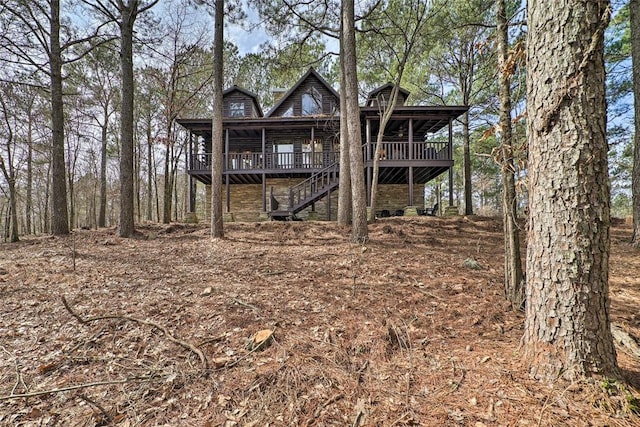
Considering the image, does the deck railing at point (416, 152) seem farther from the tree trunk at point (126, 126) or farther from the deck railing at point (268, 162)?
the tree trunk at point (126, 126)

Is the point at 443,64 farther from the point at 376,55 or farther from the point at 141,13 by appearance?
the point at 141,13

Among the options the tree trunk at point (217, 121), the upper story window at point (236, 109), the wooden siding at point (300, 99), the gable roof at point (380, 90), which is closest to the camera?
the tree trunk at point (217, 121)

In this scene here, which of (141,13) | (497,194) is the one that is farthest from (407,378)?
(497,194)

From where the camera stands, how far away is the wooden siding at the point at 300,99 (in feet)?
52.6

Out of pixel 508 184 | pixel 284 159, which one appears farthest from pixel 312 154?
pixel 508 184

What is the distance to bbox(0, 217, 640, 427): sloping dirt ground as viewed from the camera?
1.83 meters

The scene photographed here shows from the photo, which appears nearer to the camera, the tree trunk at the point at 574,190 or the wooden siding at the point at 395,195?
the tree trunk at the point at 574,190

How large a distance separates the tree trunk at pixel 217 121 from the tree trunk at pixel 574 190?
6938mm

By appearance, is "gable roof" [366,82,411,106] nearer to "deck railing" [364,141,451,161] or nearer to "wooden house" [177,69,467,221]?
"wooden house" [177,69,467,221]

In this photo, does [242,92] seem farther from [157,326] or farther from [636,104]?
[636,104]

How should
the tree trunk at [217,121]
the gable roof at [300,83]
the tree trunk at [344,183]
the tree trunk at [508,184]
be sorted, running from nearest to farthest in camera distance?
the tree trunk at [508,184] → the tree trunk at [217,121] → the tree trunk at [344,183] → the gable roof at [300,83]

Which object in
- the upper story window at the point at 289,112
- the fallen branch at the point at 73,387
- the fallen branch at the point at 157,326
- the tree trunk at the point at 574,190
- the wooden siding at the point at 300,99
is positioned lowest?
the fallen branch at the point at 73,387

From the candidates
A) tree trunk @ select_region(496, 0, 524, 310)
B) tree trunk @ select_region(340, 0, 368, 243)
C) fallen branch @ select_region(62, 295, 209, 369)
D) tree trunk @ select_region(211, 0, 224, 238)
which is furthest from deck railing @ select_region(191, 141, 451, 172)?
fallen branch @ select_region(62, 295, 209, 369)

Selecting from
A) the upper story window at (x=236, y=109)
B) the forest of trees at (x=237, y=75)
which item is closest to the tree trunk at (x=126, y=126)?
the forest of trees at (x=237, y=75)
